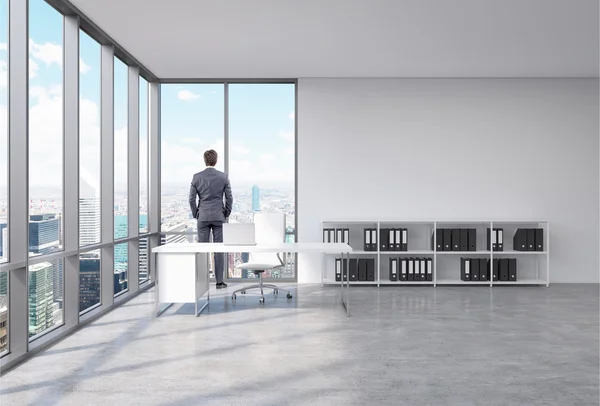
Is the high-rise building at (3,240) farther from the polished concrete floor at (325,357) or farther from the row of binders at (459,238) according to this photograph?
the row of binders at (459,238)

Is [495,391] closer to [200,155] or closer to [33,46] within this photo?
[33,46]

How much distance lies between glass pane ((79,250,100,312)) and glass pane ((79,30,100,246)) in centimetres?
15

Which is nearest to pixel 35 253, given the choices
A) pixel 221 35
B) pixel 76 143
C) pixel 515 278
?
pixel 76 143

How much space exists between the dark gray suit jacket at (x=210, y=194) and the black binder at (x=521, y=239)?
3.77m

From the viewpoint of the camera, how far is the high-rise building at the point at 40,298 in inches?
153

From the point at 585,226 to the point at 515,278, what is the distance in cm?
137

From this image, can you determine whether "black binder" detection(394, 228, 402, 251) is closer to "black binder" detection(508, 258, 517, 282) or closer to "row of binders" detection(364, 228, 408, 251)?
"row of binders" detection(364, 228, 408, 251)

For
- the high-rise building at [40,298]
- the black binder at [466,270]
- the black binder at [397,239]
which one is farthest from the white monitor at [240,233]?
the black binder at [466,270]

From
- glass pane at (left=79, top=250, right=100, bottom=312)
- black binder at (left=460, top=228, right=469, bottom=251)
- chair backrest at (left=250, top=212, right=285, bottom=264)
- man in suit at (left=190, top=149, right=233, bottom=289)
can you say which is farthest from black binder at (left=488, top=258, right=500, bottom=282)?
glass pane at (left=79, top=250, right=100, bottom=312)

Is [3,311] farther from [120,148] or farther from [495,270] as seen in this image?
[495,270]

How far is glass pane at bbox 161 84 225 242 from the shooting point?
714cm

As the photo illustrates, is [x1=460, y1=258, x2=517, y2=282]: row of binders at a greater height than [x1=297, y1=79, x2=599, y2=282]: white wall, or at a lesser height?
lesser

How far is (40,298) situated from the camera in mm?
4047

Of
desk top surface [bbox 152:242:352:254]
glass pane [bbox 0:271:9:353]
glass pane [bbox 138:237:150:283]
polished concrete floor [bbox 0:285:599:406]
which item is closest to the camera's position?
polished concrete floor [bbox 0:285:599:406]
